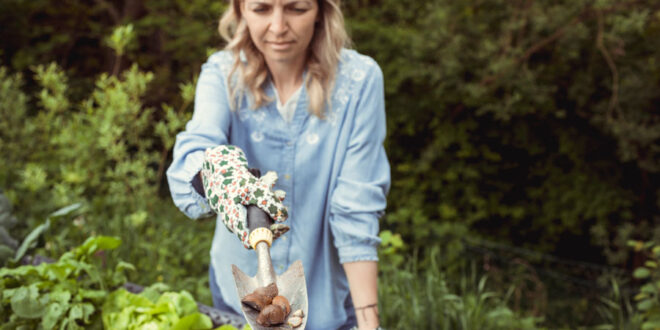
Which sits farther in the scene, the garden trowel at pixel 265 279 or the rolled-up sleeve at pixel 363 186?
the rolled-up sleeve at pixel 363 186

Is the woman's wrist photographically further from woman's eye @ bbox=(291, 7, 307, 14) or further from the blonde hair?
woman's eye @ bbox=(291, 7, 307, 14)

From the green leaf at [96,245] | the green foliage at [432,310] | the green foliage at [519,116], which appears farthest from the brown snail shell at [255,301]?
the green foliage at [519,116]

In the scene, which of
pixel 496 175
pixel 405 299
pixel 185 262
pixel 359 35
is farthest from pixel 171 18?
pixel 405 299

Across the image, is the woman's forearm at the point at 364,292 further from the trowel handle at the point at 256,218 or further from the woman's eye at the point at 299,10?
the woman's eye at the point at 299,10

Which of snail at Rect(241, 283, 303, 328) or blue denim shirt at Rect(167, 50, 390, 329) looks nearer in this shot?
snail at Rect(241, 283, 303, 328)

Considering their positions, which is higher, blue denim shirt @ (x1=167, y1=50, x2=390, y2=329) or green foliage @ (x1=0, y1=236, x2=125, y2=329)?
blue denim shirt @ (x1=167, y1=50, x2=390, y2=329)

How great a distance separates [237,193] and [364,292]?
0.50 meters

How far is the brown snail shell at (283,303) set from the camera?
959 mm

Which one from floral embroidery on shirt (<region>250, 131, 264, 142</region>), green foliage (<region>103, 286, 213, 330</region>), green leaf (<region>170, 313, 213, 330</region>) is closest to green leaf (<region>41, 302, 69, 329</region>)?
green foliage (<region>103, 286, 213, 330</region>)

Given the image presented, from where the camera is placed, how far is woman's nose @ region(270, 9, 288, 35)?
1.29 metres

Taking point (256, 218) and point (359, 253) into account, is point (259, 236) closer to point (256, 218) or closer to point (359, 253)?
point (256, 218)

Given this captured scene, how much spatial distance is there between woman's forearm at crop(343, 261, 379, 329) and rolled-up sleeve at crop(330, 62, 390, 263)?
0.02 m

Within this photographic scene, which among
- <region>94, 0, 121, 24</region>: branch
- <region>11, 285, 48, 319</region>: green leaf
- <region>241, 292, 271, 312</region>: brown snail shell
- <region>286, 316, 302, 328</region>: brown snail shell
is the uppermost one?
<region>94, 0, 121, 24</region>: branch

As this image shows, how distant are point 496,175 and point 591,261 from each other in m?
1.28
